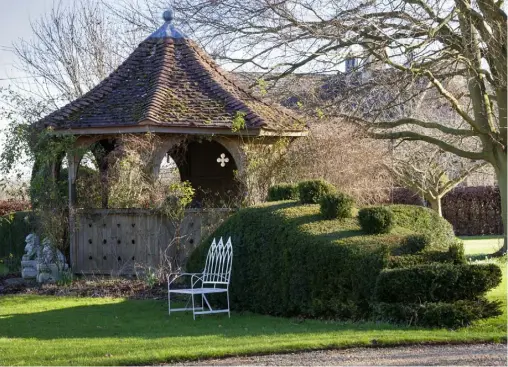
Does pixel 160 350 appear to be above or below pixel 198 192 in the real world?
below

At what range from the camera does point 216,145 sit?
908 inches

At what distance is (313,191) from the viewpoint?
44.4ft

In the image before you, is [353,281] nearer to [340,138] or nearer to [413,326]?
[413,326]

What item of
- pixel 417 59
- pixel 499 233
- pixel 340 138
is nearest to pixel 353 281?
pixel 340 138

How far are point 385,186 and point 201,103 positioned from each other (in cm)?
489

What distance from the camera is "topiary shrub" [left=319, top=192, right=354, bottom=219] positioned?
12.4 meters

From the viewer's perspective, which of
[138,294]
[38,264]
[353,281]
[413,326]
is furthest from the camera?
[38,264]

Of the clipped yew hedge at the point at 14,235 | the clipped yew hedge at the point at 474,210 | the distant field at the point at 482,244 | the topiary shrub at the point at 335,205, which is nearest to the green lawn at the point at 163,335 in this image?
the topiary shrub at the point at 335,205

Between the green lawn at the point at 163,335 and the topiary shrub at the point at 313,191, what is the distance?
7.86 ft

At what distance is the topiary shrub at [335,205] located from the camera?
1242 cm

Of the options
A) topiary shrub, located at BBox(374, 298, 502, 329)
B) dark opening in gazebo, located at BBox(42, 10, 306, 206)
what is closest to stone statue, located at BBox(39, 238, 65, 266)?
dark opening in gazebo, located at BBox(42, 10, 306, 206)

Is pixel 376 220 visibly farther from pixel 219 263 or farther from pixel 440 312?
pixel 219 263

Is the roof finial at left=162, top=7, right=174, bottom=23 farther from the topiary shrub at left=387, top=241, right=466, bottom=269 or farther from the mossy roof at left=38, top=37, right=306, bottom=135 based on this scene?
the topiary shrub at left=387, top=241, right=466, bottom=269

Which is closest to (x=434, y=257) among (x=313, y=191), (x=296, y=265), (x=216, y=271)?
(x=296, y=265)
